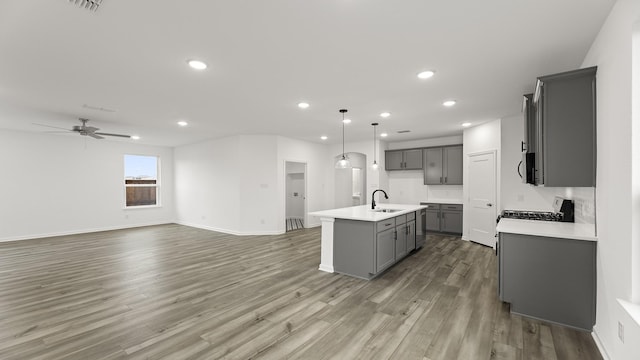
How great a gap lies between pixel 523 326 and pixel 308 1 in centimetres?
332

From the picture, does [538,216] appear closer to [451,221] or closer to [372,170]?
[451,221]

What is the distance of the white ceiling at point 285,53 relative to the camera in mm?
1934

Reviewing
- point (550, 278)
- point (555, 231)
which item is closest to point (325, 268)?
point (550, 278)

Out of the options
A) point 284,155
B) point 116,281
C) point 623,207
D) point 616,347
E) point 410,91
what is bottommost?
point 116,281

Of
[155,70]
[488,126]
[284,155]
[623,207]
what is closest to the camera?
[623,207]

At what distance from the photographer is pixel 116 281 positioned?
12.0ft

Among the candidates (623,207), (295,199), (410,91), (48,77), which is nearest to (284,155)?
(295,199)

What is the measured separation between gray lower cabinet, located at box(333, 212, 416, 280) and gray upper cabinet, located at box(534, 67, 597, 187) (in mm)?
1935

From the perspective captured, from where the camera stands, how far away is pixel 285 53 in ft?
8.41

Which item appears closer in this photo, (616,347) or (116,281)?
(616,347)

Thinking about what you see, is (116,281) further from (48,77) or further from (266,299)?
(48,77)

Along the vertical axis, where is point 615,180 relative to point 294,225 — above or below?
above

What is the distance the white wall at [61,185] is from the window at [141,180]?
0.23m

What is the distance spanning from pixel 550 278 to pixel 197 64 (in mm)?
4071
